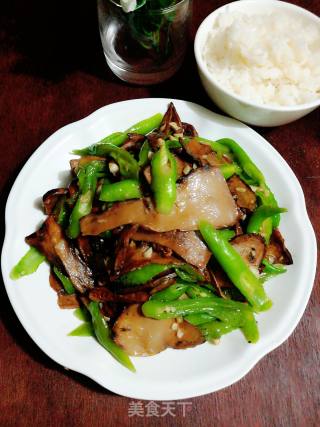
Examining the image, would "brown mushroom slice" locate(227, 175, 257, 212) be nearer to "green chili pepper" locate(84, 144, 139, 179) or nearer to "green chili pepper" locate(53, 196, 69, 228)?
"green chili pepper" locate(84, 144, 139, 179)

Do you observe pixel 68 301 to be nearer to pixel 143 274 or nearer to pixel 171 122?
pixel 143 274

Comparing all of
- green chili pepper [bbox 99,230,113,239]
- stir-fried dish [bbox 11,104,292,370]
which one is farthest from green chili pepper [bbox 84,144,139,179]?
green chili pepper [bbox 99,230,113,239]

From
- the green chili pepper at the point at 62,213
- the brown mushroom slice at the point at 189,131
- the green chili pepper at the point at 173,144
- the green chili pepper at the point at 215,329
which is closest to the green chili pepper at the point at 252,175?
the brown mushroom slice at the point at 189,131

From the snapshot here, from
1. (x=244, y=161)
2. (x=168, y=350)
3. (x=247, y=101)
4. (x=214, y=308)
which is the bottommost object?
(x=168, y=350)

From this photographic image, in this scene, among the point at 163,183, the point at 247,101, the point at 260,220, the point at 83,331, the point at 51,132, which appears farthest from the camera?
the point at 51,132

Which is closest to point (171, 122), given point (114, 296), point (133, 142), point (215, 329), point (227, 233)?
point (133, 142)

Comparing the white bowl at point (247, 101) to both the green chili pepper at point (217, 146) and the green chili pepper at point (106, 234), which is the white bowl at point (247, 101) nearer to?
the green chili pepper at point (217, 146)
